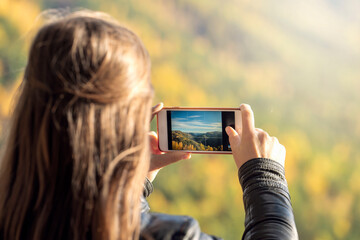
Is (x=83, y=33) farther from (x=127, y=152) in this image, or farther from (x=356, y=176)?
(x=356, y=176)

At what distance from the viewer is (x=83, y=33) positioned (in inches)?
23.4

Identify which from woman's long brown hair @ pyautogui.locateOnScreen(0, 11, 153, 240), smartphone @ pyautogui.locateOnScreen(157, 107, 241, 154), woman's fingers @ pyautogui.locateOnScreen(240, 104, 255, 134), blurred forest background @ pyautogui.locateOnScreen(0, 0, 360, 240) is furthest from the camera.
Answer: blurred forest background @ pyautogui.locateOnScreen(0, 0, 360, 240)

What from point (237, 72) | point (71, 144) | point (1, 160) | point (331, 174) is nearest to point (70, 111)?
point (71, 144)

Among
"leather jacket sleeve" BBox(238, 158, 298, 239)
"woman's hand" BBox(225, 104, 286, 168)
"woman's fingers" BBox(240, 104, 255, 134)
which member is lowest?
"leather jacket sleeve" BBox(238, 158, 298, 239)

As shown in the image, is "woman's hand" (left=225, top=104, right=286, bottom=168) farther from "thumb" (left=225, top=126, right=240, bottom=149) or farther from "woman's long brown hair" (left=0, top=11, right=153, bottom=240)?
"woman's long brown hair" (left=0, top=11, right=153, bottom=240)

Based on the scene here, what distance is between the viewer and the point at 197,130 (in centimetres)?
100

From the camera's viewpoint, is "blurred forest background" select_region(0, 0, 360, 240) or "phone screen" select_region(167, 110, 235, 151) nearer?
"phone screen" select_region(167, 110, 235, 151)

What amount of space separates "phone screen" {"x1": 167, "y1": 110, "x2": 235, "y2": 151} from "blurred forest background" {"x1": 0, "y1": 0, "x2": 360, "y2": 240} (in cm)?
49

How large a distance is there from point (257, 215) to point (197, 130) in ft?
0.99

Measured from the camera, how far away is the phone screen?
3.24 ft

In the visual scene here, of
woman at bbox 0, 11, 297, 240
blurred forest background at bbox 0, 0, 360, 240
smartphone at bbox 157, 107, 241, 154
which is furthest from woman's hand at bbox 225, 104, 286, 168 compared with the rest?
blurred forest background at bbox 0, 0, 360, 240

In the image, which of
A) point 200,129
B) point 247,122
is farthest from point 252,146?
point 200,129

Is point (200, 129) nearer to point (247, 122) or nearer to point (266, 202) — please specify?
point (247, 122)

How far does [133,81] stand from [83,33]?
0.10 m
